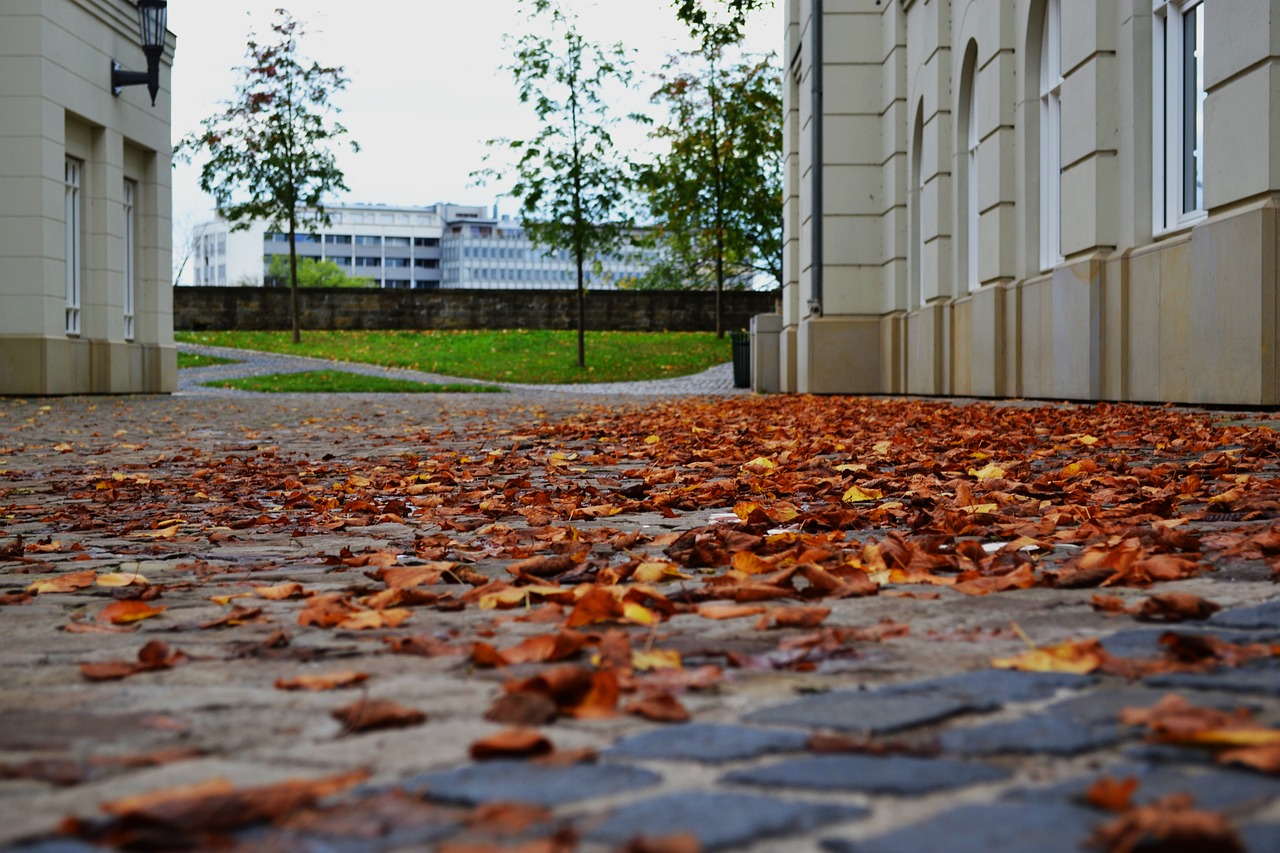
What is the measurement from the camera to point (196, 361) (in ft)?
118

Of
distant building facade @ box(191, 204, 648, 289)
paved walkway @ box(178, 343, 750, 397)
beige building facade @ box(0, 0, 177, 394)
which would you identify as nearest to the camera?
beige building facade @ box(0, 0, 177, 394)

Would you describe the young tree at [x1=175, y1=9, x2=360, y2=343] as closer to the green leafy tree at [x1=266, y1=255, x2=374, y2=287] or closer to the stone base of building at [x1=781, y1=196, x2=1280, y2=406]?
the stone base of building at [x1=781, y1=196, x2=1280, y2=406]

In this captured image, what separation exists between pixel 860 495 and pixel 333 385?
2398 centimetres

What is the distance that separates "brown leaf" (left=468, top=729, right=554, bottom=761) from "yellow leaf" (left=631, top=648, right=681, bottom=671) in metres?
0.56

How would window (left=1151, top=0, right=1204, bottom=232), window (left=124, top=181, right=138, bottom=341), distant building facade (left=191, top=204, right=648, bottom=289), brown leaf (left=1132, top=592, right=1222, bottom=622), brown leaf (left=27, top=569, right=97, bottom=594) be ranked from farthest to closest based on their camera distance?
distant building facade (left=191, top=204, right=648, bottom=289) → window (left=124, top=181, right=138, bottom=341) → window (left=1151, top=0, right=1204, bottom=232) → brown leaf (left=27, top=569, right=97, bottom=594) → brown leaf (left=1132, top=592, right=1222, bottom=622)

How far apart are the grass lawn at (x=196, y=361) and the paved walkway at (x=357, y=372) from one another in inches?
16.3

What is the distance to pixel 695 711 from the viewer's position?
2219 mm

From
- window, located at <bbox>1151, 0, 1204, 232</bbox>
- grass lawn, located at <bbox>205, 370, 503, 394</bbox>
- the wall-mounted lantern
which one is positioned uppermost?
the wall-mounted lantern

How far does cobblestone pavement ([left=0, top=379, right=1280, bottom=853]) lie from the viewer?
5.37 ft

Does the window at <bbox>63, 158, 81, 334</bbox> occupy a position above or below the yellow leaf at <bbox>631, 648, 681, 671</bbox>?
above

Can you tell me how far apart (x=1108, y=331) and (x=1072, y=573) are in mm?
9522

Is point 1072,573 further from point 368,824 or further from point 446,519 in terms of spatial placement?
point 446,519

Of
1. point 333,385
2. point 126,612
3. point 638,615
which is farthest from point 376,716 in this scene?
point 333,385

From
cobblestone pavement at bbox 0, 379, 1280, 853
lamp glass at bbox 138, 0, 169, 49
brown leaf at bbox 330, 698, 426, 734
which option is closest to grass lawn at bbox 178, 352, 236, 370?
lamp glass at bbox 138, 0, 169, 49
